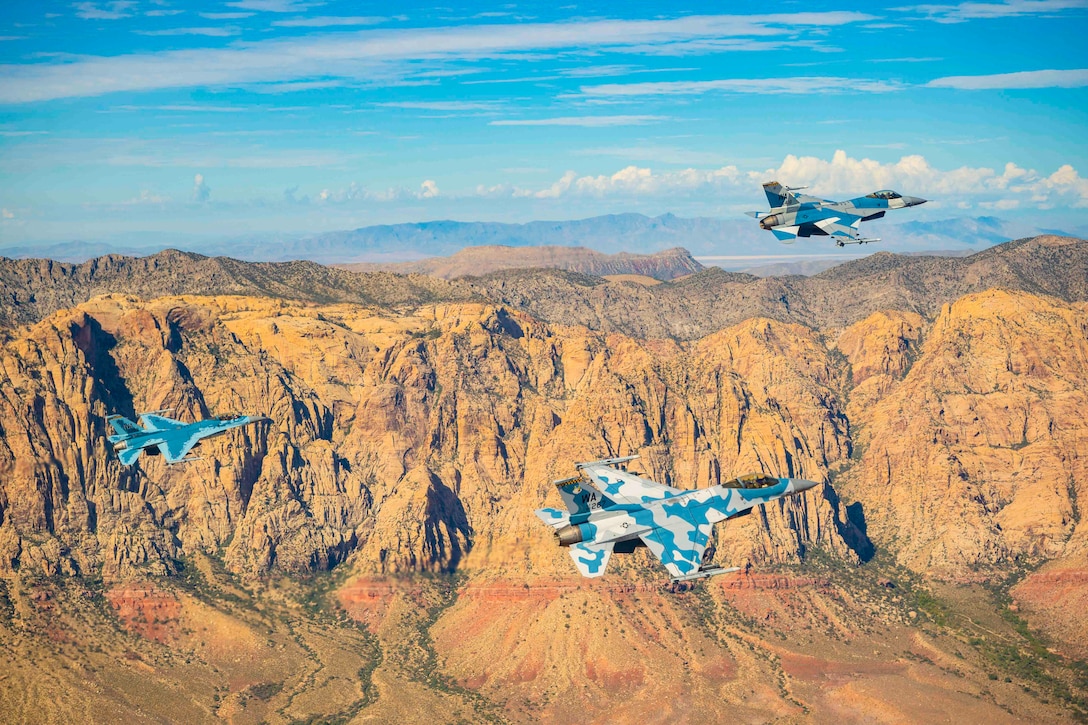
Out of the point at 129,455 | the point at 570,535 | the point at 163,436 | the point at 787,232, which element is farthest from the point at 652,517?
the point at 163,436

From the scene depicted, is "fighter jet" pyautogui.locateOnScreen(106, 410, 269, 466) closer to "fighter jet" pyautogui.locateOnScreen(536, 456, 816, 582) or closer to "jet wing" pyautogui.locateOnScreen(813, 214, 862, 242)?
"fighter jet" pyautogui.locateOnScreen(536, 456, 816, 582)

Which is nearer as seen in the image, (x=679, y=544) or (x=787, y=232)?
(x=679, y=544)

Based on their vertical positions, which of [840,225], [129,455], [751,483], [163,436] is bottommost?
[129,455]

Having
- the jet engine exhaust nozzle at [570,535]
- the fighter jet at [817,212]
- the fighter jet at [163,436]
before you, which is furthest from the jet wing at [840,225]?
the fighter jet at [163,436]

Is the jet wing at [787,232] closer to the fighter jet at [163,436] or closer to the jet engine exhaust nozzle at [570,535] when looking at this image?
the jet engine exhaust nozzle at [570,535]

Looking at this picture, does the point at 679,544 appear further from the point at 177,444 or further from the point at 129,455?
the point at 129,455

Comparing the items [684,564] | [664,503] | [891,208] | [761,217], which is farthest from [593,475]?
[891,208]

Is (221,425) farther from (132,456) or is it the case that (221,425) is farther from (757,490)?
(757,490)

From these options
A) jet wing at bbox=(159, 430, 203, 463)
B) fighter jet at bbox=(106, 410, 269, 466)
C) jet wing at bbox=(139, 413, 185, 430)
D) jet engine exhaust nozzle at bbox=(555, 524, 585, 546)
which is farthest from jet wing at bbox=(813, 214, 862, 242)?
jet wing at bbox=(139, 413, 185, 430)
